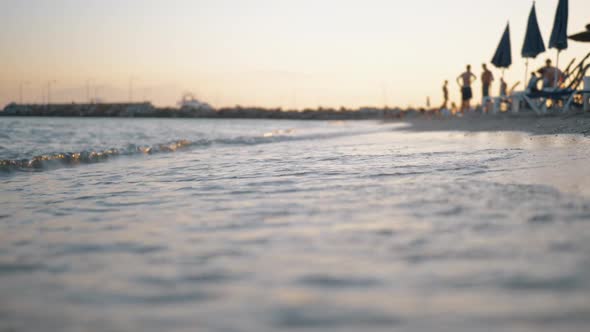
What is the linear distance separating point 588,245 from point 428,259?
2.04 feet

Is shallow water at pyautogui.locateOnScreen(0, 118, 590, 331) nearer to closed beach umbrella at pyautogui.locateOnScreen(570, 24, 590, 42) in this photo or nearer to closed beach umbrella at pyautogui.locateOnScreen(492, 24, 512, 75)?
closed beach umbrella at pyautogui.locateOnScreen(570, 24, 590, 42)

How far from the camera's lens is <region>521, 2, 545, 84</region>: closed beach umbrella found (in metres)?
14.7

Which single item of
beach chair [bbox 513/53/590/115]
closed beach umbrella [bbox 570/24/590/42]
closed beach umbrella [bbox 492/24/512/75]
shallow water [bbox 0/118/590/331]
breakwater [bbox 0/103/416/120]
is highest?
breakwater [bbox 0/103/416/120]

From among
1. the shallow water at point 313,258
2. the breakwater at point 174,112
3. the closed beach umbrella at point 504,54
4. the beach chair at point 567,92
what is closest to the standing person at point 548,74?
the beach chair at point 567,92

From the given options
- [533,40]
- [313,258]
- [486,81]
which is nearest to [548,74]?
[533,40]

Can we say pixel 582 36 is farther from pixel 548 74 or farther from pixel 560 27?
pixel 548 74

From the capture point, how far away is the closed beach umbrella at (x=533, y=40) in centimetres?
1473

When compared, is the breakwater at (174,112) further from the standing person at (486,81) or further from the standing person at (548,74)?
the standing person at (548,74)

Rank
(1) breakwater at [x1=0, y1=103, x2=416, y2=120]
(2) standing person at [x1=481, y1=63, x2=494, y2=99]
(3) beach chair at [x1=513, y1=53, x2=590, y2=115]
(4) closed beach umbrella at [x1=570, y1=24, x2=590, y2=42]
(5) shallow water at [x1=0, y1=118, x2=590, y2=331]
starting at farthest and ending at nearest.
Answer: (1) breakwater at [x1=0, y1=103, x2=416, y2=120], (2) standing person at [x1=481, y1=63, x2=494, y2=99], (4) closed beach umbrella at [x1=570, y1=24, x2=590, y2=42], (3) beach chair at [x1=513, y1=53, x2=590, y2=115], (5) shallow water at [x1=0, y1=118, x2=590, y2=331]

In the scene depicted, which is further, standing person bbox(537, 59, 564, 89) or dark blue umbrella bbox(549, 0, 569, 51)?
standing person bbox(537, 59, 564, 89)

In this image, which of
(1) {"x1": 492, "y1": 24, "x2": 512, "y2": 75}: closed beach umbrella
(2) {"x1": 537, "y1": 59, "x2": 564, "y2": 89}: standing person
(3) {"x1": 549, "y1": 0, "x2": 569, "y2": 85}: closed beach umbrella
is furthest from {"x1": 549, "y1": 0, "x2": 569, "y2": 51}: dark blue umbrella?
(1) {"x1": 492, "y1": 24, "x2": 512, "y2": 75}: closed beach umbrella

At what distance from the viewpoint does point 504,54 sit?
16.7 metres

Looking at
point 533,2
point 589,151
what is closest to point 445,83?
point 533,2

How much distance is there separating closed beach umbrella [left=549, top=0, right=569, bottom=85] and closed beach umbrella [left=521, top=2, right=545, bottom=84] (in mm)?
2057
